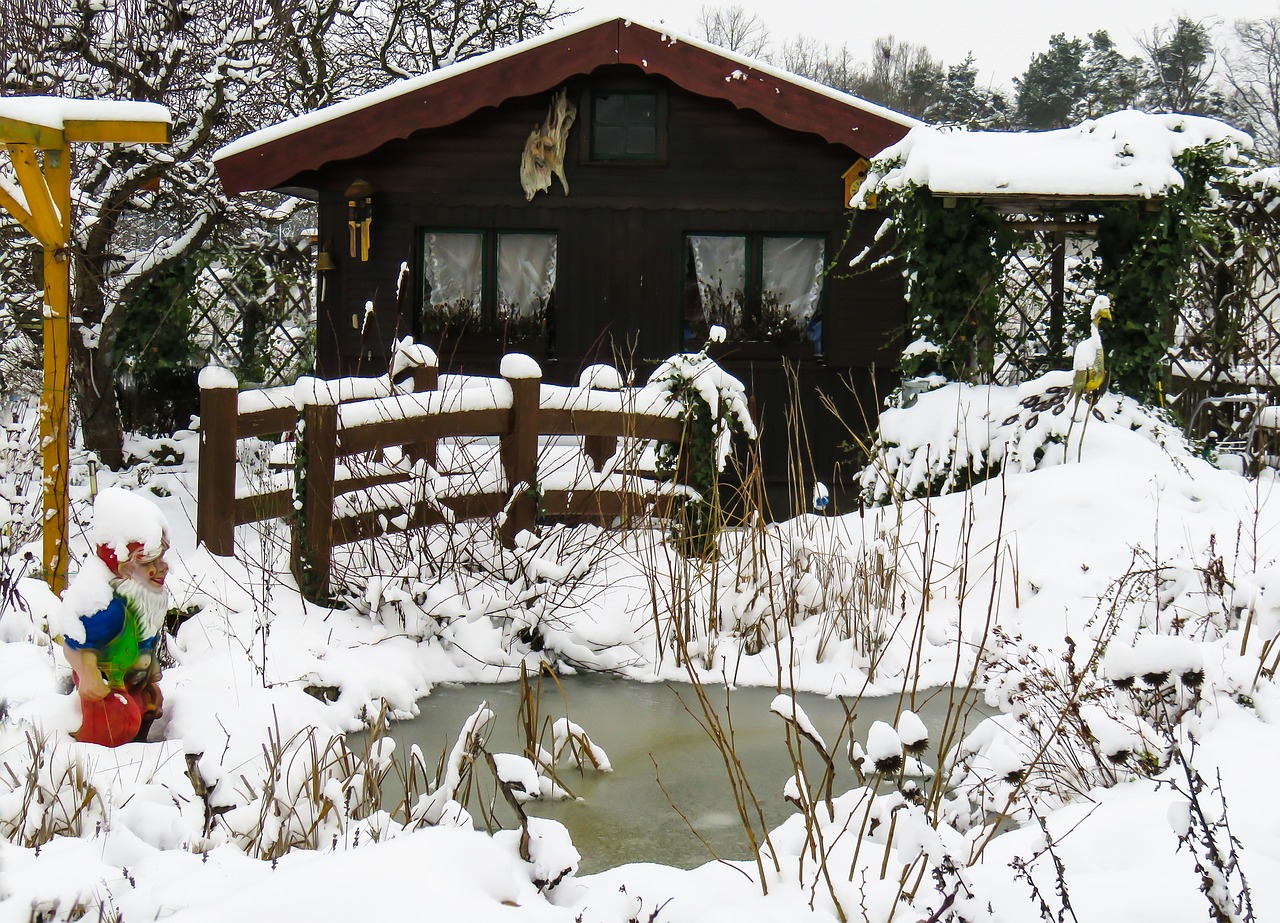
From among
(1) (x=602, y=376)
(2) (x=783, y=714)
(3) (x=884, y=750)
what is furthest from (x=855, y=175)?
(3) (x=884, y=750)

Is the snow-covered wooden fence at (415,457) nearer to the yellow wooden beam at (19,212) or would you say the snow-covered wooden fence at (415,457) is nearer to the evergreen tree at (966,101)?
the yellow wooden beam at (19,212)

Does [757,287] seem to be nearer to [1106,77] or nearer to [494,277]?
[494,277]

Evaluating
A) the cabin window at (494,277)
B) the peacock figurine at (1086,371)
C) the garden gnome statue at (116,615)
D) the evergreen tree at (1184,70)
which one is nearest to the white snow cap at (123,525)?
the garden gnome statue at (116,615)

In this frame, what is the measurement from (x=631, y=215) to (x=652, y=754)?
23.0 feet

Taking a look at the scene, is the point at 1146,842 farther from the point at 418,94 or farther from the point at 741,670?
the point at 418,94

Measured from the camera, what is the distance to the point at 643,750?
4289 millimetres

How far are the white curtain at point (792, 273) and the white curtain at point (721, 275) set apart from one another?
8.3 inches

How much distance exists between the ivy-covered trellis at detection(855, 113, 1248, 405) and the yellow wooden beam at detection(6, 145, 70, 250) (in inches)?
204

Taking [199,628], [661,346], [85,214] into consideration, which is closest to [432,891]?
[199,628]

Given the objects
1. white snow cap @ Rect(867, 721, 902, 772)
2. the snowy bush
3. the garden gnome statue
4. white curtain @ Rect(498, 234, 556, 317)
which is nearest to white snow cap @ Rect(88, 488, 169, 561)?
the garden gnome statue

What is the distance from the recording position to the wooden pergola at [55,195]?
5387 mm

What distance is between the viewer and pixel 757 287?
10.6 meters

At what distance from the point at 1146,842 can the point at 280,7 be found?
11325 millimetres

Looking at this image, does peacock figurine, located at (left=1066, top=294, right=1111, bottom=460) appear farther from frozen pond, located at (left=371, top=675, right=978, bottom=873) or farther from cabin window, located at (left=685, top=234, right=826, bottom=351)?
cabin window, located at (left=685, top=234, right=826, bottom=351)
